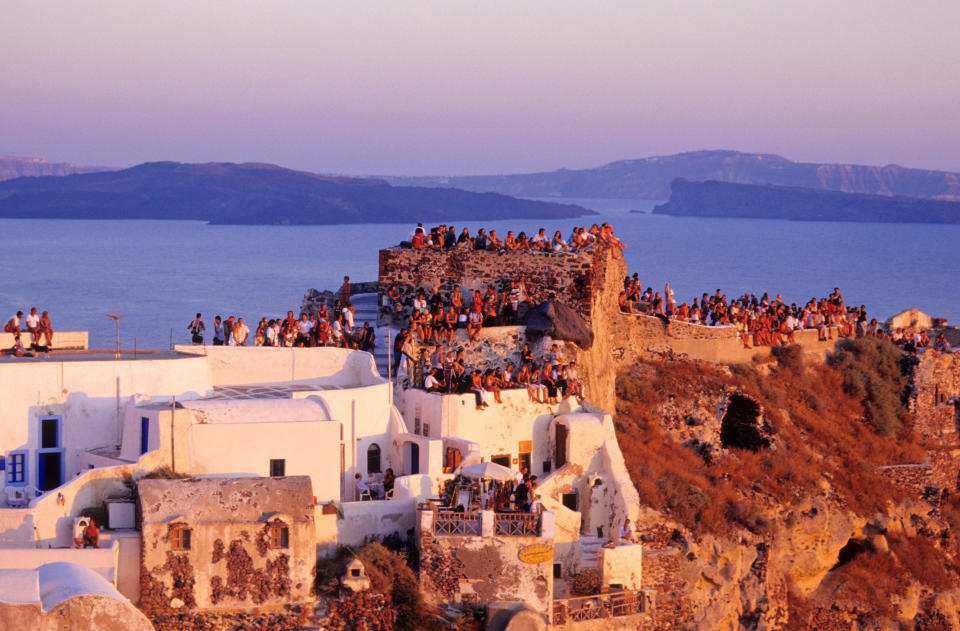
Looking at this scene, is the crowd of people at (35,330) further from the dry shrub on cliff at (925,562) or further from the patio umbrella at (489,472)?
the dry shrub on cliff at (925,562)

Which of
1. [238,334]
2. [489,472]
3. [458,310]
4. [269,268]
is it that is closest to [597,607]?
[489,472]

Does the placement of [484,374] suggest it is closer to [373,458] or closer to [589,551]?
[373,458]

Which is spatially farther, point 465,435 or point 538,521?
point 465,435

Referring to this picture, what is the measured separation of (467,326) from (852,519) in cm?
1387

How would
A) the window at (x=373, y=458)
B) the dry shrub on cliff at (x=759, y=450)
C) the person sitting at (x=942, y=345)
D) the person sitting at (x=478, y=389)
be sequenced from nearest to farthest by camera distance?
1. the window at (x=373, y=458)
2. the person sitting at (x=478, y=389)
3. the dry shrub on cliff at (x=759, y=450)
4. the person sitting at (x=942, y=345)

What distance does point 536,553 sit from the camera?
1323 inches

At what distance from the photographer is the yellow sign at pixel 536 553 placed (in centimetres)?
3350

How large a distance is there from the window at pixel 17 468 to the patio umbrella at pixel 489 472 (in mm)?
9465

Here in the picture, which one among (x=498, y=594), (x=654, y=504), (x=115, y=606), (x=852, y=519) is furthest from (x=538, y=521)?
(x=852, y=519)

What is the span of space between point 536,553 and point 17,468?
1116 centimetres

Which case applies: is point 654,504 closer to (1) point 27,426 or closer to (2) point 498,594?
(2) point 498,594

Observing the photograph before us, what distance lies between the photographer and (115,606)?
26.7 meters

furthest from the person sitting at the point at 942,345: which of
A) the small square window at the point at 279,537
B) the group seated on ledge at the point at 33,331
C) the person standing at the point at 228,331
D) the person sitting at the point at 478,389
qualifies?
the group seated on ledge at the point at 33,331

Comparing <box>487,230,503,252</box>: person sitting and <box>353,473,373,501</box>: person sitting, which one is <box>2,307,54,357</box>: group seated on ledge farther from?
<box>487,230,503,252</box>: person sitting
